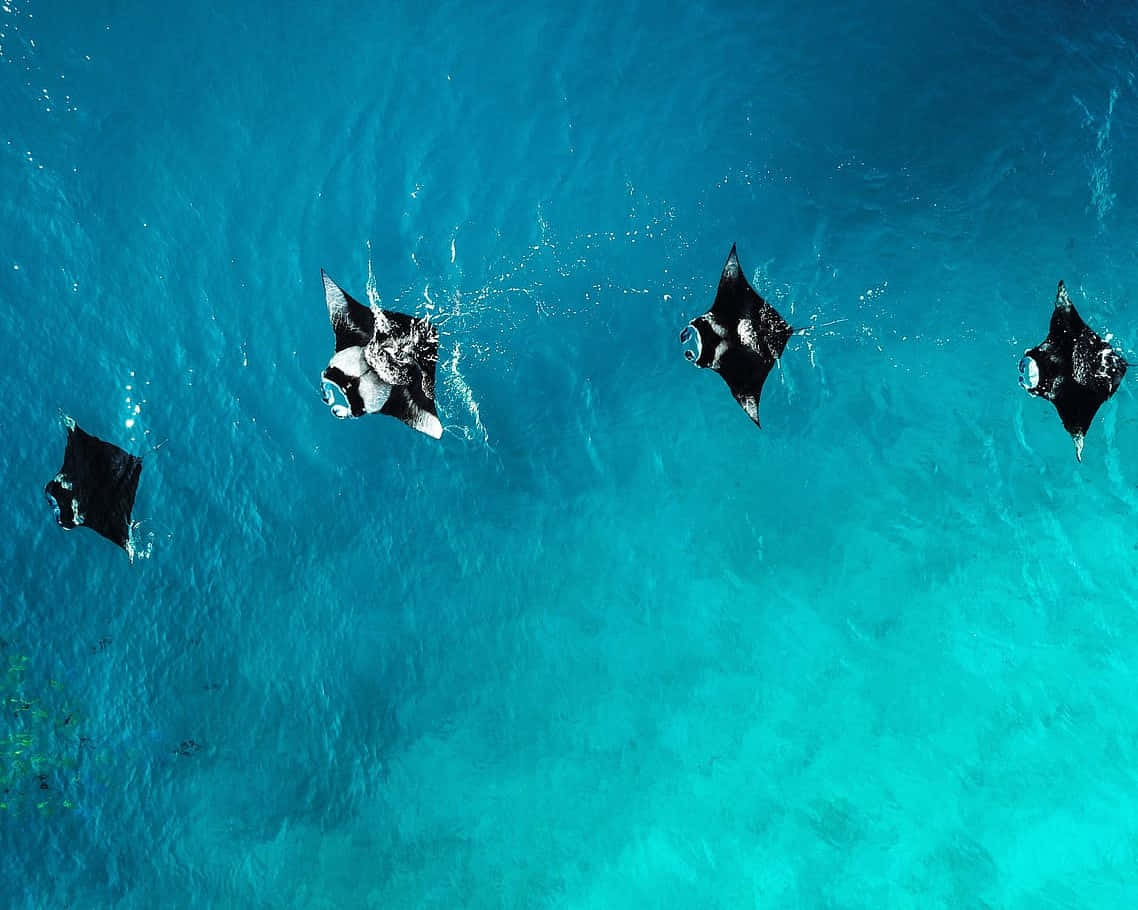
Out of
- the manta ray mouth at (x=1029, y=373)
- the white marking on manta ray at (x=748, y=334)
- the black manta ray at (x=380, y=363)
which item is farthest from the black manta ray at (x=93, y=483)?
the manta ray mouth at (x=1029, y=373)

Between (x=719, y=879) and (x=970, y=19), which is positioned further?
(x=719, y=879)

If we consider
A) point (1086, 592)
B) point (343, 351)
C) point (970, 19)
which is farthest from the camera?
point (1086, 592)

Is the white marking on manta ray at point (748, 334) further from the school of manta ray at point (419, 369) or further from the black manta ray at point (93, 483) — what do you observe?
the black manta ray at point (93, 483)

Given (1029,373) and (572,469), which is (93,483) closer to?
(572,469)

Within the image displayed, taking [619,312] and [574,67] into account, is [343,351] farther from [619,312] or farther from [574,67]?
[574,67]

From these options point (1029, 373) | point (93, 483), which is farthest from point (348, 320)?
point (1029, 373)

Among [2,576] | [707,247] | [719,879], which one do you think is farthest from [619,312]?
[2,576]
